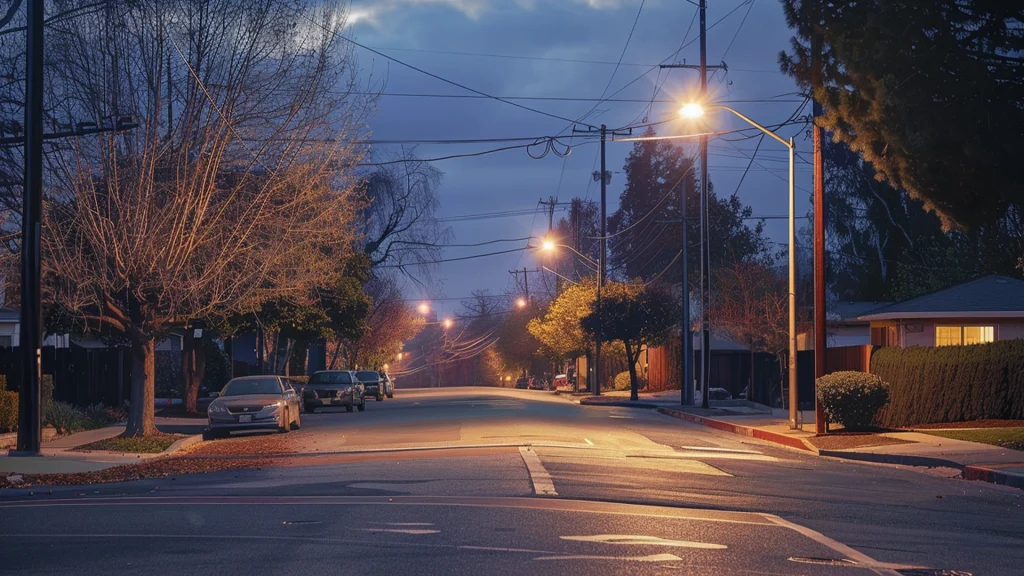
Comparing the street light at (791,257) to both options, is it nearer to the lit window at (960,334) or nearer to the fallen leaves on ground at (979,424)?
the fallen leaves on ground at (979,424)

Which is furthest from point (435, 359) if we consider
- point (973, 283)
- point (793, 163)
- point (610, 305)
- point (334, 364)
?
point (793, 163)

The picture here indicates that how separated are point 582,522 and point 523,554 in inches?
71.4

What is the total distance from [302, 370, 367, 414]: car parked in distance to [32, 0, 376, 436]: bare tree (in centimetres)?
1457

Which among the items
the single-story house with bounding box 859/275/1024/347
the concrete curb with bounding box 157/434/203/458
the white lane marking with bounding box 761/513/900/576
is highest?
the single-story house with bounding box 859/275/1024/347

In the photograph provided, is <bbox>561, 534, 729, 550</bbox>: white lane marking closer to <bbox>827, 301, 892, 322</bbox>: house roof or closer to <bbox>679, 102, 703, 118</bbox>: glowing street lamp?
<bbox>679, 102, 703, 118</bbox>: glowing street lamp

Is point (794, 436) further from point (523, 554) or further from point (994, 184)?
point (523, 554)

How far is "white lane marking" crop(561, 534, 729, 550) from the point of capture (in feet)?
29.7

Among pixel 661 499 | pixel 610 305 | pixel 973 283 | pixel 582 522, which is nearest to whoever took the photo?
pixel 582 522

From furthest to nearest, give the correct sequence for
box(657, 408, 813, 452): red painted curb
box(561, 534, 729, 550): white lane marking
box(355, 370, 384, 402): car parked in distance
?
box(355, 370, 384, 402): car parked in distance → box(657, 408, 813, 452): red painted curb → box(561, 534, 729, 550): white lane marking

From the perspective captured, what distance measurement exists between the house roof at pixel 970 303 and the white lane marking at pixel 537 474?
58.1 feet

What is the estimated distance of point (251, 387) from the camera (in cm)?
2623

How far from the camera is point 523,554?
856 centimetres

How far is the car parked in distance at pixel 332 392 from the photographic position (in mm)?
37438

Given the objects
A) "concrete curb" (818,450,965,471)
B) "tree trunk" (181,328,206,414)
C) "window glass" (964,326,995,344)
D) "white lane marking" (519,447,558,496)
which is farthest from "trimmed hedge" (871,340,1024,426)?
"tree trunk" (181,328,206,414)
